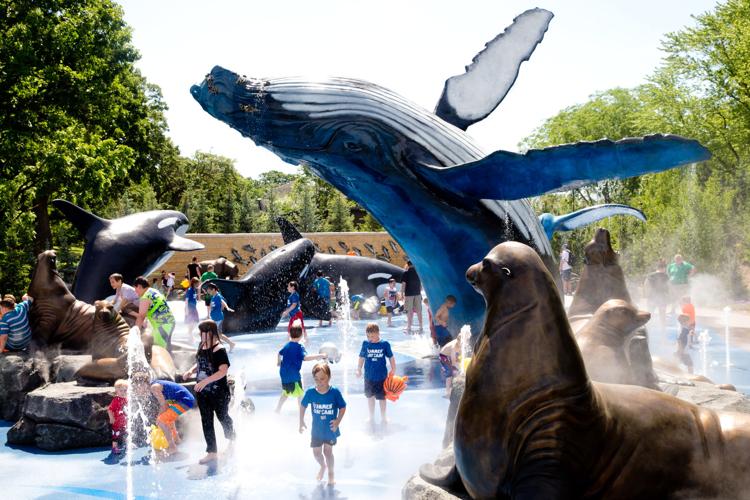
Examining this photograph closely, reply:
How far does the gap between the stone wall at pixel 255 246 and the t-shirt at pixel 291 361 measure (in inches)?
992

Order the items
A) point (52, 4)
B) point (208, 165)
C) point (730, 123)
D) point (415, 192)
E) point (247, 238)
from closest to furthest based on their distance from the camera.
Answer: point (415, 192), point (52, 4), point (730, 123), point (247, 238), point (208, 165)

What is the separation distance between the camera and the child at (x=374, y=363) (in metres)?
7.93

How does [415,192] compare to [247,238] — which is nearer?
[415,192]

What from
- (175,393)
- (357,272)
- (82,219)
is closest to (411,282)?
(357,272)

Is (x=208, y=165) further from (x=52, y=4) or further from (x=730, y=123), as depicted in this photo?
(x=730, y=123)

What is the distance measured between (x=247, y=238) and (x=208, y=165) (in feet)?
78.2

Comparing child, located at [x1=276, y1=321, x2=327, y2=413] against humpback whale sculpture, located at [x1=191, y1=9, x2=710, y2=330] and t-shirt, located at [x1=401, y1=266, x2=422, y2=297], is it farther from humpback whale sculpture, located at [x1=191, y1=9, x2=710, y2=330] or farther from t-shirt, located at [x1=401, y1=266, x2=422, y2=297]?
t-shirt, located at [x1=401, y1=266, x2=422, y2=297]

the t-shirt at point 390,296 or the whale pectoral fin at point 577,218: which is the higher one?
the whale pectoral fin at point 577,218

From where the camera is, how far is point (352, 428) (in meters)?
8.27

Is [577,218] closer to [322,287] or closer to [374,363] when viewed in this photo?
[374,363]

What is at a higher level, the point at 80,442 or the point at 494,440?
the point at 494,440

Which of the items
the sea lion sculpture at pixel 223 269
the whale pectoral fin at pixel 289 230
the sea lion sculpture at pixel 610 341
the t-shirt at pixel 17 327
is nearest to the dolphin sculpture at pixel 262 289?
the whale pectoral fin at pixel 289 230

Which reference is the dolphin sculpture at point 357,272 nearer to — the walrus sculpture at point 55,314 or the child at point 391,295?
the child at point 391,295

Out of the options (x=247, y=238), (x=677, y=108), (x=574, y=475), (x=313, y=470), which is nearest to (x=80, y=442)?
(x=313, y=470)
